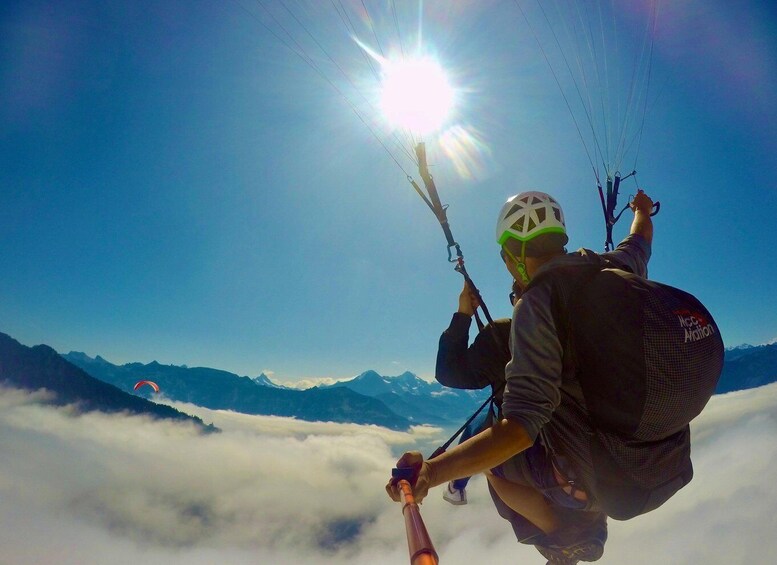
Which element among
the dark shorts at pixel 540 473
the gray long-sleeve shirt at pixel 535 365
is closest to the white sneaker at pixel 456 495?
the dark shorts at pixel 540 473

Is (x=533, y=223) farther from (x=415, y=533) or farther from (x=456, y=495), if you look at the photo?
(x=456, y=495)

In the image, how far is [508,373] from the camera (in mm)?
1985

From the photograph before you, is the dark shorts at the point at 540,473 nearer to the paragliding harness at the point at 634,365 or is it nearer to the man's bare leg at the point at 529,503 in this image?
the man's bare leg at the point at 529,503

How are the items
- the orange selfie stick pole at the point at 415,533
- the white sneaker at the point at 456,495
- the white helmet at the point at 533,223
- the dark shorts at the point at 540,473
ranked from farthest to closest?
the white sneaker at the point at 456,495 < the dark shorts at the point at 540,473 < the white helmet at the point at 533,223 < the orange selfie stick pole at the point at 415,533

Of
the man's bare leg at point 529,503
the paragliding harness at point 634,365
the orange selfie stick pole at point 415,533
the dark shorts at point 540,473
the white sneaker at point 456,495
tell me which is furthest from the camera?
the white sneaker at point 456,495

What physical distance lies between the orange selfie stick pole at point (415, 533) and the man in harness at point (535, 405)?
0.07 m

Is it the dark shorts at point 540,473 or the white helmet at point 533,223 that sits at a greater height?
the white helmet at point 533,223

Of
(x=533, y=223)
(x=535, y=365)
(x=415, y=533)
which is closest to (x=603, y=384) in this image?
(x=535, y=365)

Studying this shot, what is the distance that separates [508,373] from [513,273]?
1.16 metres

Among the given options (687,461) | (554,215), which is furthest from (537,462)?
(554,215)

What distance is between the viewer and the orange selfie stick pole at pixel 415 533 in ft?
4.51

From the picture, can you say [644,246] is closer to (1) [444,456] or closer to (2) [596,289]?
(2) [596,289]

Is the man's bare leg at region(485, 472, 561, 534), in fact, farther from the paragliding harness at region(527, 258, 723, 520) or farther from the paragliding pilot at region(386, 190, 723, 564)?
the paragliding harness at region(527, 258, 723, 520)

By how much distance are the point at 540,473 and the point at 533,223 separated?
1953mm
